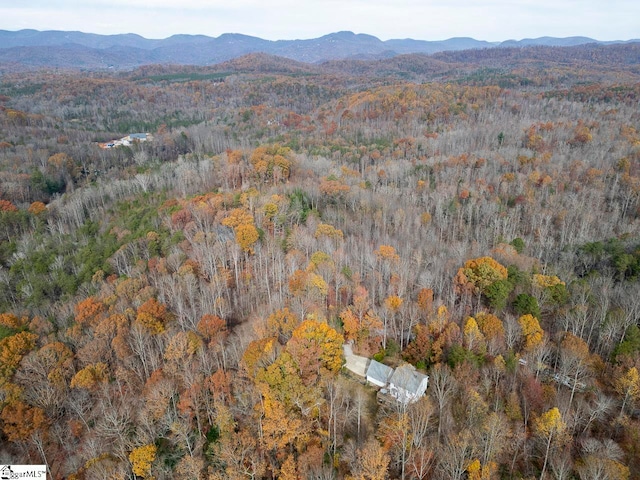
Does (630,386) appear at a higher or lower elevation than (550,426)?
higher

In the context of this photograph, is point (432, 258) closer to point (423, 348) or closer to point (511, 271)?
point (511, 271)

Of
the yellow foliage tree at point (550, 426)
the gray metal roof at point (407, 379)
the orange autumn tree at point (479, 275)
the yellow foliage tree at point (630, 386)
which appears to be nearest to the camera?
the yellow foliage tree at point (550, 426)

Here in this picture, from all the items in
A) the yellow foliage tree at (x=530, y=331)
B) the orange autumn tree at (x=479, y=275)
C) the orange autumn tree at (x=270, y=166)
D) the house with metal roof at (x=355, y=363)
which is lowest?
the house with metal roof at (x=355, y=363)

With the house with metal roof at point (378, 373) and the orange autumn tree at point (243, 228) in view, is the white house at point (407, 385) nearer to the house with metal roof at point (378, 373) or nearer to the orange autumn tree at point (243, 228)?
the house with metal roof at point (378, 373)

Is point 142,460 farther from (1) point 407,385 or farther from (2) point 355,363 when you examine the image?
(1) point 407,385

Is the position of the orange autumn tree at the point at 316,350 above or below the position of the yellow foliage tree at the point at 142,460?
above

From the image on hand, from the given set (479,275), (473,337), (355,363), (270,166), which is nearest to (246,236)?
(355,363)

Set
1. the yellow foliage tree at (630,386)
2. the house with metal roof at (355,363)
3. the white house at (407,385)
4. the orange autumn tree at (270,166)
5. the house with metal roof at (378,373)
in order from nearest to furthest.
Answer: the yellow foliage tree at (630,386) → the white house at (407,385) → the house with metal roof at (378,373) → the house with metal roof at (355,363) → the orange autumn tree at (270,166)

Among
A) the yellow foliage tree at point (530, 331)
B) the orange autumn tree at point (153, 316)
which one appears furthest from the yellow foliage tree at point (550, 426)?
the orange autumn tree at point (153, 316)
